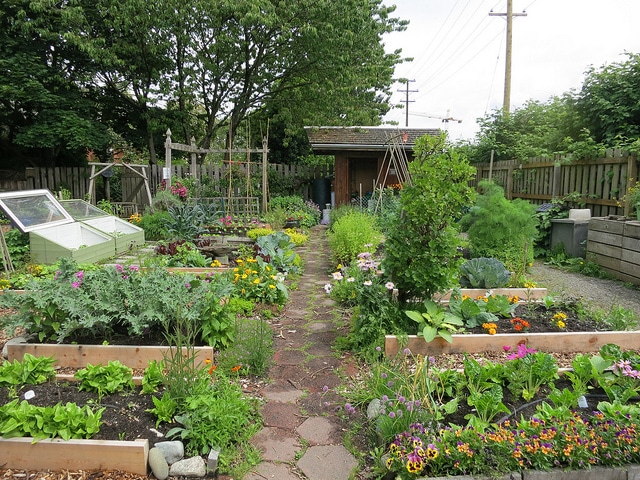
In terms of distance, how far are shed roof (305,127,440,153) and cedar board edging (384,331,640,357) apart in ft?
34.4

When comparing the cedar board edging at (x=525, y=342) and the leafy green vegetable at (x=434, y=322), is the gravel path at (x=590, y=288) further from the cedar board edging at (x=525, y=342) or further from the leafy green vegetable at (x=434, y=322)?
the leafy green vegetable at (x=434, y=322)

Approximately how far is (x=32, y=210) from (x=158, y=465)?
21.0 feet

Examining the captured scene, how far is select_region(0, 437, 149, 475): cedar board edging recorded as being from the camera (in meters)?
2.27

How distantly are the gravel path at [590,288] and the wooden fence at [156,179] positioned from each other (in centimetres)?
938

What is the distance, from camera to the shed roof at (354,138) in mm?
14828

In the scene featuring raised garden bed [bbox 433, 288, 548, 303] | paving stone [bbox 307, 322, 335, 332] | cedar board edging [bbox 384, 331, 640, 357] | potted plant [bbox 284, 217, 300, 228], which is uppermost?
potted plant [bbox 284, 217, 300, 228]

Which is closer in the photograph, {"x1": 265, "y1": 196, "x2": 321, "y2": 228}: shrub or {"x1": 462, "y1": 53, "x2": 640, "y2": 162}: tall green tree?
{"x1": 462, "y1": 53, "x2": 640, "y2": 162}: tall green tree

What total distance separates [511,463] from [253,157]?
16.2 meters

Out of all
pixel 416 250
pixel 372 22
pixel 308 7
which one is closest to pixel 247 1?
pixel 308 7

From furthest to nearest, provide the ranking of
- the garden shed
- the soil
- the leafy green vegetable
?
the garden shed → the leafy green vegetable → the soil

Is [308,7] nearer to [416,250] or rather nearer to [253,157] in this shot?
[253,157]

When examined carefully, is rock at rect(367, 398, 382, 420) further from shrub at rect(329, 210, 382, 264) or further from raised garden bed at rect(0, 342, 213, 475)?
shrub at rect(329, 210, 382, 264)

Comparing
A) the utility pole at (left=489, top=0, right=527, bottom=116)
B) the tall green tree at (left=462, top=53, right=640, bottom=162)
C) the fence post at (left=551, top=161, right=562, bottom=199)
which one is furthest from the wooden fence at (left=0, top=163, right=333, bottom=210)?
the fence post at (left=551, top=161, right=562, bottom=199)

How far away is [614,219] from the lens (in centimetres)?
698
